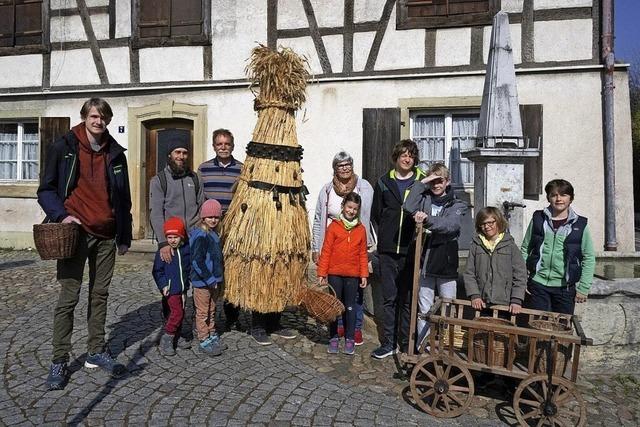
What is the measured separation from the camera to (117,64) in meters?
9.16

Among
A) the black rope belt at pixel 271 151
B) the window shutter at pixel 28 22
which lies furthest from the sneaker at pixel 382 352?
the window shutter at pixel 28 22

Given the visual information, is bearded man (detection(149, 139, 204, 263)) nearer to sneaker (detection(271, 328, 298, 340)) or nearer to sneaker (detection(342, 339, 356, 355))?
sneaker (detection(271, 328, 298, 340))

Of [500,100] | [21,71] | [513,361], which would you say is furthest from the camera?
[21,71]

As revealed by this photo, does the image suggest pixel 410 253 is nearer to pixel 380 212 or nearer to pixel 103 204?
pixel 380 212

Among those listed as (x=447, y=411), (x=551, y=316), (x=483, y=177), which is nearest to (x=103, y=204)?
(x=447, y=411)

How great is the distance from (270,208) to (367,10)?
507 cm

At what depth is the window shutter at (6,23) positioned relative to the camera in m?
9.58

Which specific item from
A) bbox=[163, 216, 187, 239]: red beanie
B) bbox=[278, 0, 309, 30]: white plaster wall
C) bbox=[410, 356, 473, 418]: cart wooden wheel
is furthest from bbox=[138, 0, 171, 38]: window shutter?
bbox=[410, 356, 473, 418]: cart wooden wheel

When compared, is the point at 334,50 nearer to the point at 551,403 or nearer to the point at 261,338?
the point at 261,338

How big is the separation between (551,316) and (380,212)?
1.42 m

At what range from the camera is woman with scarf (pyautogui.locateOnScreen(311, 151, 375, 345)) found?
13.5 feet

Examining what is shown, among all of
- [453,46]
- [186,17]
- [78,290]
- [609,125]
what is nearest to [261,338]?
[78,290]

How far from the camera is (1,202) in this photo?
9773 mm

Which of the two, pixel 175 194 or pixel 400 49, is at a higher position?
pixel 400 49
